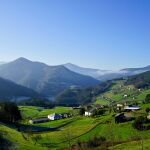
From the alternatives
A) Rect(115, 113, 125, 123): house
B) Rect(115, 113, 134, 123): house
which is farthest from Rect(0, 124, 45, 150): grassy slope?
Rect(115, 113, 134, 123): house

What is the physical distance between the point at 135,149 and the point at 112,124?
1610 inches

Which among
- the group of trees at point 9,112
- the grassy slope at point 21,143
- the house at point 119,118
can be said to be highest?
the group of trees at point 9,112

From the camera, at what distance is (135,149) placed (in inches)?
2719

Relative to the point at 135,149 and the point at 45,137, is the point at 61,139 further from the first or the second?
the point at 135,149

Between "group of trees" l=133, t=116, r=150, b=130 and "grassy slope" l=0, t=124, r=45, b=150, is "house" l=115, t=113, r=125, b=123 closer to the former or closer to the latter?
"group of trees" l=133, t=116, r=150, b=130

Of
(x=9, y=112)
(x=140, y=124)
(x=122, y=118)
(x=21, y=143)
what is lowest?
(x=21, y=143)

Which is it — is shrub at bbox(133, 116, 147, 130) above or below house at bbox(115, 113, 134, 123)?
below

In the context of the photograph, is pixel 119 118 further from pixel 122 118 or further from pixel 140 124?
pixel 140 124

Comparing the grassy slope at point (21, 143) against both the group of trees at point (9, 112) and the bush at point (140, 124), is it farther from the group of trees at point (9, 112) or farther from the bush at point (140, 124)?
the group of trees at point (9, 112)

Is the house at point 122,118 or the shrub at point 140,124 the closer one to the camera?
the shrub at point 140,124

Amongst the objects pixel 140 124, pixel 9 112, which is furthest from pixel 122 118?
pixel 9 112

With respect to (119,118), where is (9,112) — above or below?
above

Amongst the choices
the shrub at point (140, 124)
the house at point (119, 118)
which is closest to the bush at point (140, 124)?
the shrub at point (140, 124)

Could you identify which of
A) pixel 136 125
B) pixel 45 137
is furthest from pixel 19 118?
pixel 136 125
